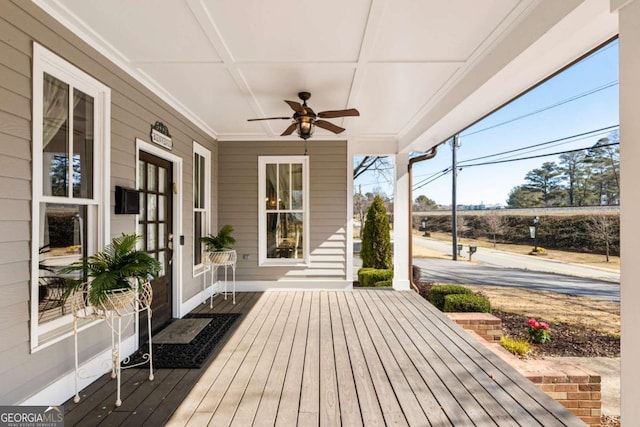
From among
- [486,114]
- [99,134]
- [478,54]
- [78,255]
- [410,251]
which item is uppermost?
[478,54]

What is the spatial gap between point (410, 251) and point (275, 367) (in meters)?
3.61

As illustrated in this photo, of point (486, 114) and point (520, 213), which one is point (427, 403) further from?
point (520, 213)

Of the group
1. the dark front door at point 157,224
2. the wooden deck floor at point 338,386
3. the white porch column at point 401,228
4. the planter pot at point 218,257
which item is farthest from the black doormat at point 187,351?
the white porch column at point 401,228

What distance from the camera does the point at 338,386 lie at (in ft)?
7.94

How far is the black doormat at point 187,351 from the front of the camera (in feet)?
9.16

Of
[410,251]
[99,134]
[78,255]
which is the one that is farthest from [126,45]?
[410,251]

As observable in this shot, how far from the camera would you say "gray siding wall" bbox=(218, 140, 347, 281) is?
5605 mm

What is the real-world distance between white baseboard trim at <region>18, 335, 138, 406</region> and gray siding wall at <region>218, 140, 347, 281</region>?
2.87 m

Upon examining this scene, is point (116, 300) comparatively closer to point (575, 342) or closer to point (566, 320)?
point (575, 342)

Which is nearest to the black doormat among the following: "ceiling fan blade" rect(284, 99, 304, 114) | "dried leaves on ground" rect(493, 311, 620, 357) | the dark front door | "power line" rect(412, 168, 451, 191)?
the dark front door

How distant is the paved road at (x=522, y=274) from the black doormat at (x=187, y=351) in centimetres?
538

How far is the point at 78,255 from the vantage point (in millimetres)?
2410

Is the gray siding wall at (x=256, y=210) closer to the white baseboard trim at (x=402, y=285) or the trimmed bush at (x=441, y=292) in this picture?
the white baseboard trim at (x=402, y=285)

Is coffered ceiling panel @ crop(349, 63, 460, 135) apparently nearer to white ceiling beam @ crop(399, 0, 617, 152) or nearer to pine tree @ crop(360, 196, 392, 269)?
white ceiling beam @ crop(399, 0, 617, 152)
